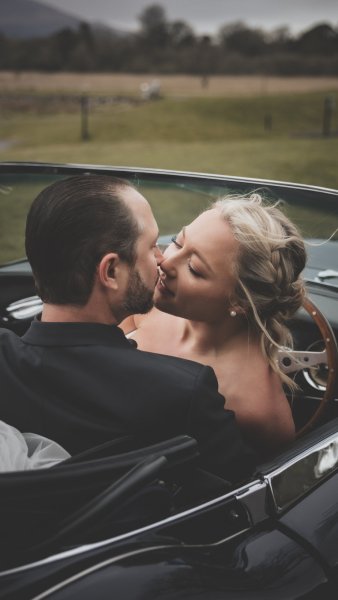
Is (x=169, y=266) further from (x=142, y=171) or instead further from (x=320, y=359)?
(x=142, y=171)

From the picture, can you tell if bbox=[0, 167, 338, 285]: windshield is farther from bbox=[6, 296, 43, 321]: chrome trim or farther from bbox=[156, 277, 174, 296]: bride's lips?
bbox=[156, 277, 174, 296]: bride's lips

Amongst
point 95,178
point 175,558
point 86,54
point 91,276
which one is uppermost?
point 86,54

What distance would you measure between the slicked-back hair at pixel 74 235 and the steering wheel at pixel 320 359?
72 centimetres

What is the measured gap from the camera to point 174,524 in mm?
1278

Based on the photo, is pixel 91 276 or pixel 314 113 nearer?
pixel 91 276

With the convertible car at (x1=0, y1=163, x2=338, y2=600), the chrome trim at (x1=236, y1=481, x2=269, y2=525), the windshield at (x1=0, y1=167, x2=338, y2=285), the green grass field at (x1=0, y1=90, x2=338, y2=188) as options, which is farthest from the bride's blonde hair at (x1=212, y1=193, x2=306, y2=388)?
the green grass field at (x1=0, y1=90, x2=338, y2=188)

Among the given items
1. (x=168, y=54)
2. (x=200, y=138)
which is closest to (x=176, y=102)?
(x=200, y=138)

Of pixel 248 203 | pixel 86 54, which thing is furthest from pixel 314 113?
pixel 248 203

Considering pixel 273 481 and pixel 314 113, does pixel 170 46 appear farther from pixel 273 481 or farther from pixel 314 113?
pixel 273 481

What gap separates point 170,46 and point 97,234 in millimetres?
84501

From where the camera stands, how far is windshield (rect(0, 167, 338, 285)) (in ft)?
7.48

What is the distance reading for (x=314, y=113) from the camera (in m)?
43.6

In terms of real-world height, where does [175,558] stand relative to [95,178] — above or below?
below

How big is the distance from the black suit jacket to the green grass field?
452 inches
